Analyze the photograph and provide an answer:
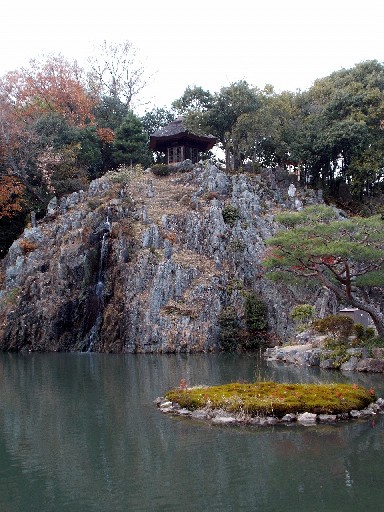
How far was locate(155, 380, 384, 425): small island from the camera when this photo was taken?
1346 cm

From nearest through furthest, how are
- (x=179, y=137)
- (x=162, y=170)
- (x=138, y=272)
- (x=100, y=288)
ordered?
(x=138, y=272) < (x=100, y=288) < (x=162, y=170) < (x=179, y=137)

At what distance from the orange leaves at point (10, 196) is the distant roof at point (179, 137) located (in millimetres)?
11426

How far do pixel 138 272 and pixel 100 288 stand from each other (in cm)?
257

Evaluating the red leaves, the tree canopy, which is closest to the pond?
the tree canopy

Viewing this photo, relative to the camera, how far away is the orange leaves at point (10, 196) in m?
41.0

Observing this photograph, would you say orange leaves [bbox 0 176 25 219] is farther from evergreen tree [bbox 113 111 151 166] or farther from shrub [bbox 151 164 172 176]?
shrub [bbox 151 164 172 176]

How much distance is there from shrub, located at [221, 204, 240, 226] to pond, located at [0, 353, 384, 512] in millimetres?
21408

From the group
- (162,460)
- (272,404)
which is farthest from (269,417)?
(162,460)

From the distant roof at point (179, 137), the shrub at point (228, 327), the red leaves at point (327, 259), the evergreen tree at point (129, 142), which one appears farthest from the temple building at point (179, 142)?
the red leaves at point (327, 259)

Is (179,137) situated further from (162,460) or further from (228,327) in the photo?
(162,460)

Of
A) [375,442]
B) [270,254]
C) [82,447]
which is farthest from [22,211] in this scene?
[375,442]

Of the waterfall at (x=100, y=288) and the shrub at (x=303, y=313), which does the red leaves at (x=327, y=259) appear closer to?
the shrub at (x=303, y=313)

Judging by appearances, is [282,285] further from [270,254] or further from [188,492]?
[188,492]

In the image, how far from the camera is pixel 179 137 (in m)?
45.5
